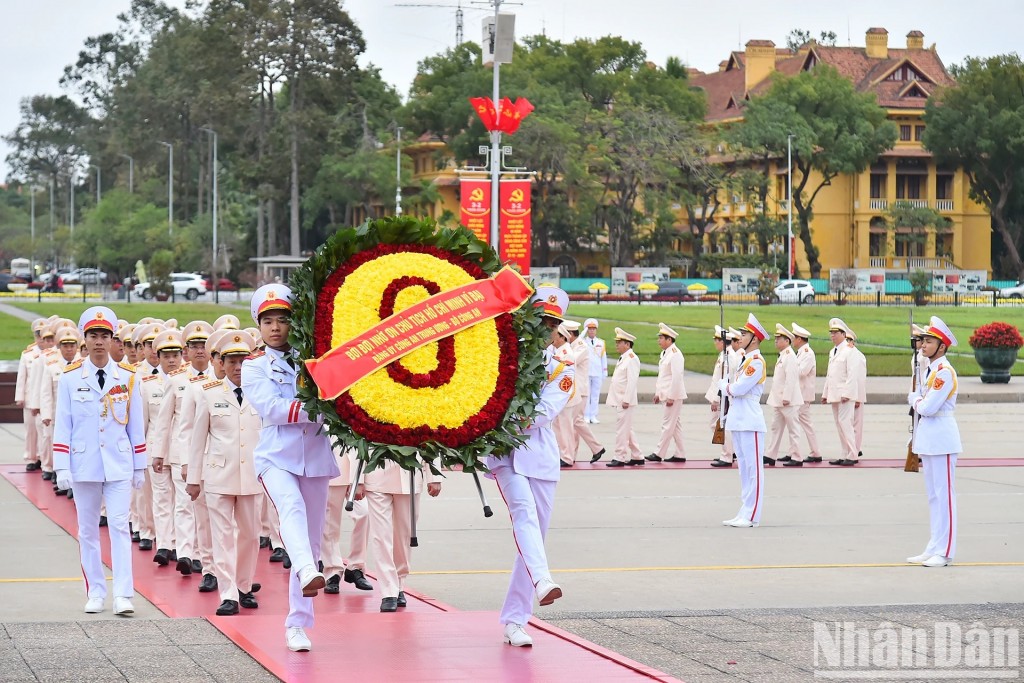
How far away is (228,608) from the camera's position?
30.1ft

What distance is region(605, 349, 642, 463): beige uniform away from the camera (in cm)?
1834

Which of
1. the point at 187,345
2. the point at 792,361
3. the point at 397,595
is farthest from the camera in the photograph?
the point at 792,361

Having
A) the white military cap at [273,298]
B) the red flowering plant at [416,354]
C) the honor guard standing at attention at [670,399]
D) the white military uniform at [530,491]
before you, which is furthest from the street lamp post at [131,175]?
the white military uniform at [530,491]

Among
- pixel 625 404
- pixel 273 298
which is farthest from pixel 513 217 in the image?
pixel 273 298

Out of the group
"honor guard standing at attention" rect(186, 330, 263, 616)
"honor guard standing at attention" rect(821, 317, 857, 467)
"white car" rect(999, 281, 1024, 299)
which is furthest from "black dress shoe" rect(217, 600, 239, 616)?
"white car" rect(999, 281, 1024, 299)

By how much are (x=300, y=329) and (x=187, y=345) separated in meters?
3.35

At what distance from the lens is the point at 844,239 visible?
3226 inches

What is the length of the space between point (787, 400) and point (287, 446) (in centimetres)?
1154

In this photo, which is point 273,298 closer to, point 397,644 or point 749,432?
point 397,644

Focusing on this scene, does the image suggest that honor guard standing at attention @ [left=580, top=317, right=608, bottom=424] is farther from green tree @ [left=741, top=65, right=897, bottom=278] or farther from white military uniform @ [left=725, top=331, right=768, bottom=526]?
green tree @ [left=741, top=65, right=897, bottom=278]

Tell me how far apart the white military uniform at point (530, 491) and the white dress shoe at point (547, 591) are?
11cm

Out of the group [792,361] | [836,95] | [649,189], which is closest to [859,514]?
[792,361]

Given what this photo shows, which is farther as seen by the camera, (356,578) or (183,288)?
(183,288)

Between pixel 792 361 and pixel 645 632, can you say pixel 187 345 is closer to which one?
pixel 645 632
